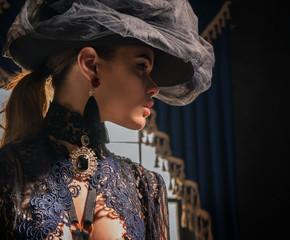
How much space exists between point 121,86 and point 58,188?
263 mm

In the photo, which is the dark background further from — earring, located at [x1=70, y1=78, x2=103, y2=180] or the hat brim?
earring, located at [x1=70, y1=78, x2=103, y2=180]

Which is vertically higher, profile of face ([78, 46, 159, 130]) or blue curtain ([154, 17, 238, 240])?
blue curtain ([154, 17, 238, 240])

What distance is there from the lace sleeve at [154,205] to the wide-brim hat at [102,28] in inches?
12.2

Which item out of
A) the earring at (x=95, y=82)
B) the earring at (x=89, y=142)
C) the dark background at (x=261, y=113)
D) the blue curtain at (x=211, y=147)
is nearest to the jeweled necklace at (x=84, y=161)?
the earring at (x=89, y=142)

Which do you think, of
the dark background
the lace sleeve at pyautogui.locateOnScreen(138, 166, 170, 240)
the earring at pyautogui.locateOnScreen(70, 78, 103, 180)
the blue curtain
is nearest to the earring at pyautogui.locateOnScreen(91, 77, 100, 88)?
the earring at pyautogui.locateOnScreen(70, 78, 103, 180)

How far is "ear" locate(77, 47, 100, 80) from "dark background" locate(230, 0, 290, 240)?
6.13ft

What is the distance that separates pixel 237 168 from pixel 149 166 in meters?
0.65

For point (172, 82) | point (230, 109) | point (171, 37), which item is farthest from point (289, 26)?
point (171, 37)

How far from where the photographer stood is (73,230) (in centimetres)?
77

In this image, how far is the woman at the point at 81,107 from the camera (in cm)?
76

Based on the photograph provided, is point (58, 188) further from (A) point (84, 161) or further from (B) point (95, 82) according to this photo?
(B) point (95, 82)

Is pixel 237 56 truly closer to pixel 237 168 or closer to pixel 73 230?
pixel 237 168

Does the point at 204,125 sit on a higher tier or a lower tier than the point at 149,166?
higher

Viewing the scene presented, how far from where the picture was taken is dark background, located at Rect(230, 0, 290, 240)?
2.49 meters
